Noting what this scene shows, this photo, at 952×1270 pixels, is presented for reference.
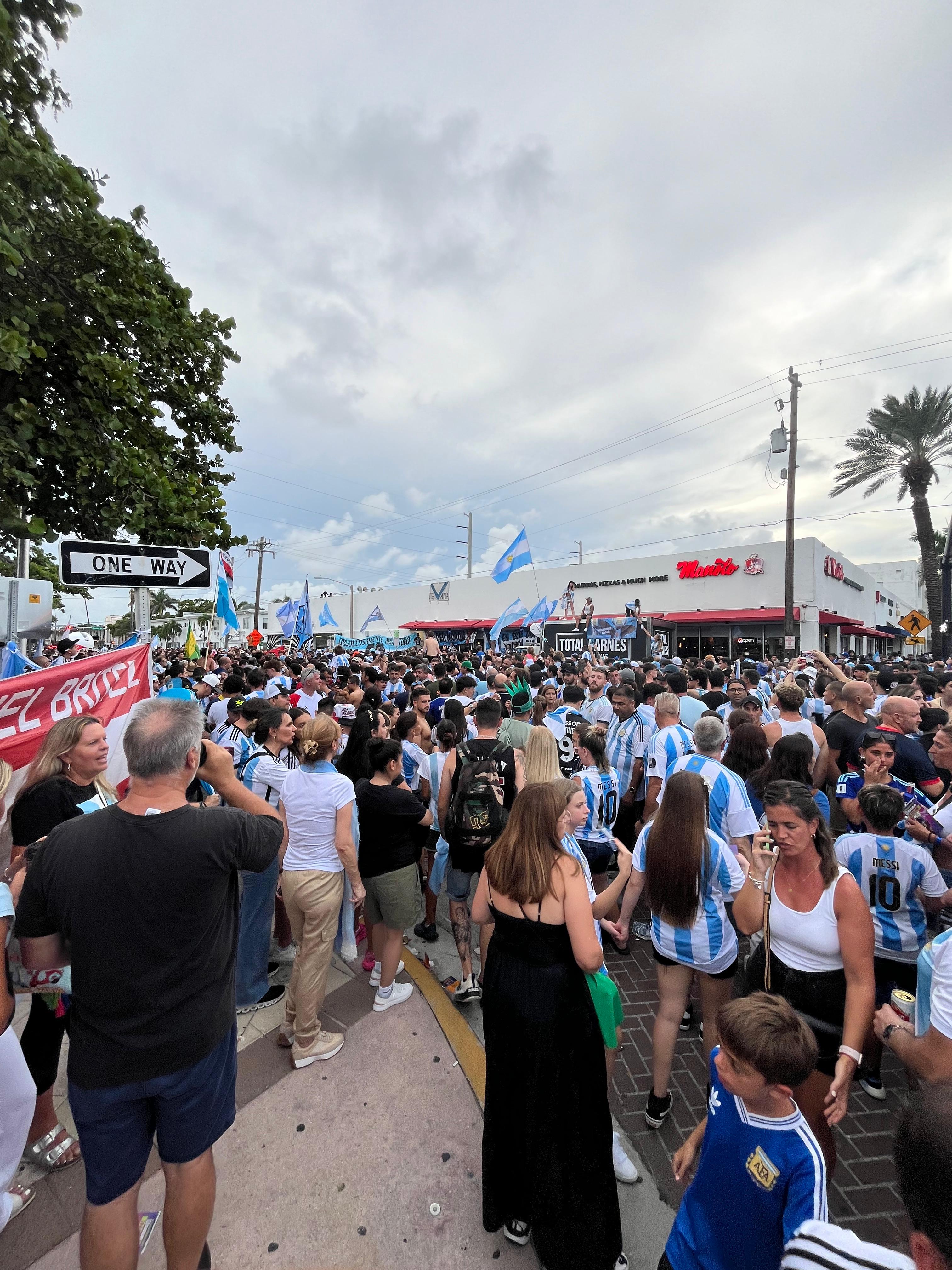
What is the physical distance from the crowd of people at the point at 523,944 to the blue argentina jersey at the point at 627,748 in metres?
1.21

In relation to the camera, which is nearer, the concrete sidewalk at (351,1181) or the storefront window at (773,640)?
the concrete sidewalk at (351,1181)

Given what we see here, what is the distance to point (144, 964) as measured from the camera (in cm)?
186

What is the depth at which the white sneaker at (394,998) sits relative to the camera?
12.1 ft

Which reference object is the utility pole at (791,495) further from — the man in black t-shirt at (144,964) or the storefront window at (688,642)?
the man in black t-shirt at (144,964)

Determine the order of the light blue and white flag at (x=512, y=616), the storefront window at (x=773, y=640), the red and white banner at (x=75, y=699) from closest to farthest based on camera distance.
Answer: the red and white banner at (x=75, y=699) < the light blue and white flag at (x=512, y=616) < the storefront window at (x=773, y=640)

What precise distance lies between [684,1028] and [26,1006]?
423cm

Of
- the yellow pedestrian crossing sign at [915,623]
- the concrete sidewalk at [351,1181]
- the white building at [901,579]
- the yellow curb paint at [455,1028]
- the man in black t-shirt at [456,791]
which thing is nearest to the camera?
the concrete sidewalk at [351,1181]

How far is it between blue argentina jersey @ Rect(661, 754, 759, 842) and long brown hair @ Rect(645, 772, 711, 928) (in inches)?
32.4

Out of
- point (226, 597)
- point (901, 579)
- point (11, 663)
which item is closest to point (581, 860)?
point (11, 663)

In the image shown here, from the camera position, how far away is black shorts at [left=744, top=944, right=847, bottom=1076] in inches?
94.3

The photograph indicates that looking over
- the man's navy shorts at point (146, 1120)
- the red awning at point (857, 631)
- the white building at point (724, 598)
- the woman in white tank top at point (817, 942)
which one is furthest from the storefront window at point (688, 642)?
the man's navy shorts at point (146, 1120)

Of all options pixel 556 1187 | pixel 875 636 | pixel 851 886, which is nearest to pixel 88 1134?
pixel 556 1187

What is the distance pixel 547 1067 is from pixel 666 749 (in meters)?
2.87

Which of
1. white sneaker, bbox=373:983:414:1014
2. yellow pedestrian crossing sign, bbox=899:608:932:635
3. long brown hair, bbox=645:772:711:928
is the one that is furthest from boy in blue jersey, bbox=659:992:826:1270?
yellow pedestrian crossing sign, bbox=899:608:932:635
